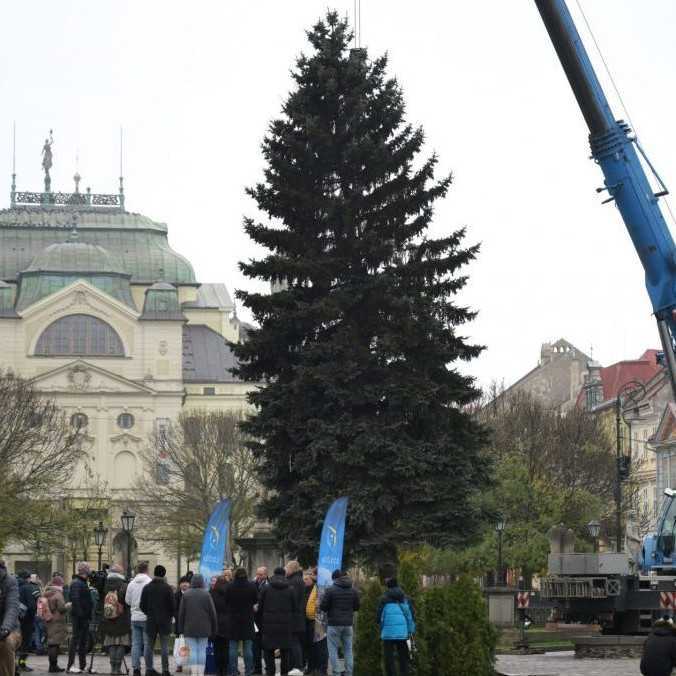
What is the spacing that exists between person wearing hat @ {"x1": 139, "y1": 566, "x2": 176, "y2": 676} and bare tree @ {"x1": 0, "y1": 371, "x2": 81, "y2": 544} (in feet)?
111

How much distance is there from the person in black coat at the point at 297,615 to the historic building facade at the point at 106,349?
336 ft

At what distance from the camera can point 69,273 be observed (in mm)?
147125

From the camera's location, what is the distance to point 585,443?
88.9 m

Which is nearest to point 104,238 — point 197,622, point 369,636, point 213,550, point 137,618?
point 213,550

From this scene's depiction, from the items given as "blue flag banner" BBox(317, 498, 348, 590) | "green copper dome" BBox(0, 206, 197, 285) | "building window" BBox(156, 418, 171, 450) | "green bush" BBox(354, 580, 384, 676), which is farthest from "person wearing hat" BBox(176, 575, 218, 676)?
"green copper dome" BBox(0, 206, 197, 285)

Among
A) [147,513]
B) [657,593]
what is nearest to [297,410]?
[657,593]

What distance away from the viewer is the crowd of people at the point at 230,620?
30.0 metres

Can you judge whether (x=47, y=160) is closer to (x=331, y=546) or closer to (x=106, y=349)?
(x=106, y=349)

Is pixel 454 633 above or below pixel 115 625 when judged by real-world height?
below

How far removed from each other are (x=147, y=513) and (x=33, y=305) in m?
30.6

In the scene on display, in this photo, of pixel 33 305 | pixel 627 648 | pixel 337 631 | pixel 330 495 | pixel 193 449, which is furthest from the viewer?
pixel 33 305

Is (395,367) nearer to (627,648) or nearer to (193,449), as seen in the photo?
(627,648)

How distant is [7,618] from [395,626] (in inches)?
312

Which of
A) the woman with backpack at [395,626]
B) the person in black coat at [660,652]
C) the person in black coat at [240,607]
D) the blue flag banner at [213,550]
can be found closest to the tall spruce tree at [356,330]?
the blue flag banner at [213,550]
